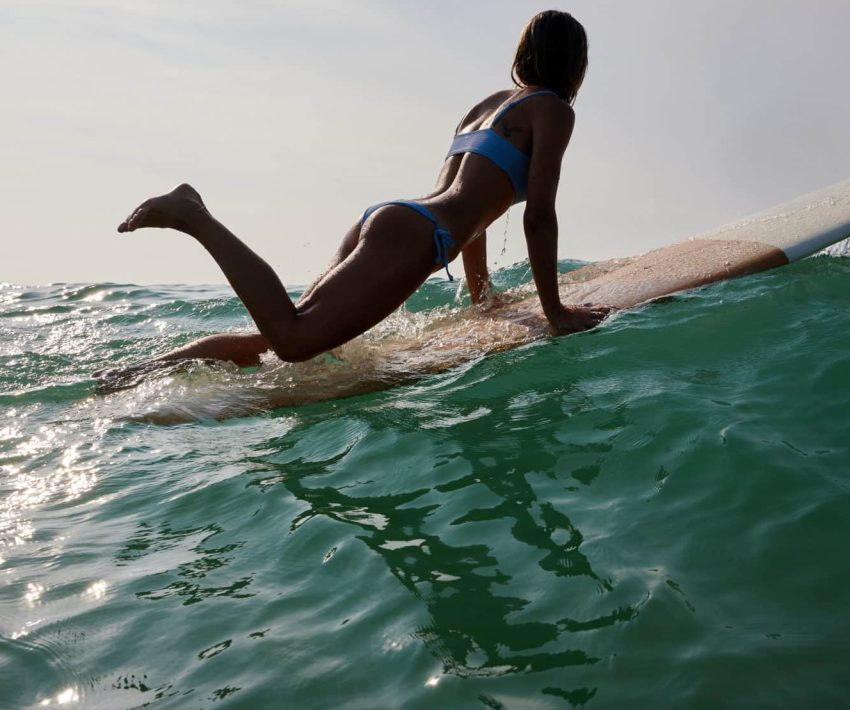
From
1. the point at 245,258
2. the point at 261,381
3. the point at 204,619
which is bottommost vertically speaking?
the point at 204,619

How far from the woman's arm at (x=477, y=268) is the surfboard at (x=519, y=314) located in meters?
0.12

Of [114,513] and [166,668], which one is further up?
[114,513]

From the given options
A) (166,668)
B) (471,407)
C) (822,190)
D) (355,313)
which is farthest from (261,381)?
(822,190)

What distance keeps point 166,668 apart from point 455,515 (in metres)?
0.87

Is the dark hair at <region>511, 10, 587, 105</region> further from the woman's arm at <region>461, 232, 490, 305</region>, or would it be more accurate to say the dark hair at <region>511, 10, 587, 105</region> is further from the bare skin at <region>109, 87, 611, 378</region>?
the woman's arm at <region>461, 232, 490, 305</region>

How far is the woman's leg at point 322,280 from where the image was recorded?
11.3 feet

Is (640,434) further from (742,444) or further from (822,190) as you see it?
(822,190)

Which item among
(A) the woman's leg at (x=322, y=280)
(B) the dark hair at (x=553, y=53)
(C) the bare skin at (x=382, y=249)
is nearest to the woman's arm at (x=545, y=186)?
(C) the bare skin at (x=382, y=249)

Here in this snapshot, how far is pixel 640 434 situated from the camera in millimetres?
2793

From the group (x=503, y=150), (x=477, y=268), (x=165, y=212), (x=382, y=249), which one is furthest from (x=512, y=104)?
(x=165, y=212)

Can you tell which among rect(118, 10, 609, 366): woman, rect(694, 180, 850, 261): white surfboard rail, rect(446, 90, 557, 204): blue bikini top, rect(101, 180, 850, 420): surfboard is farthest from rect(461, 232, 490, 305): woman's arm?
rect(694, 180, 850, 261): white surfboard rail

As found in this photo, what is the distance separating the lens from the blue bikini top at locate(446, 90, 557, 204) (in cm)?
389

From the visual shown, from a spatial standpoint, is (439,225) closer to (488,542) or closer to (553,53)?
(553,53)

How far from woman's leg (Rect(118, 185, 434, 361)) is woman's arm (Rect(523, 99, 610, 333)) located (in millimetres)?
557
